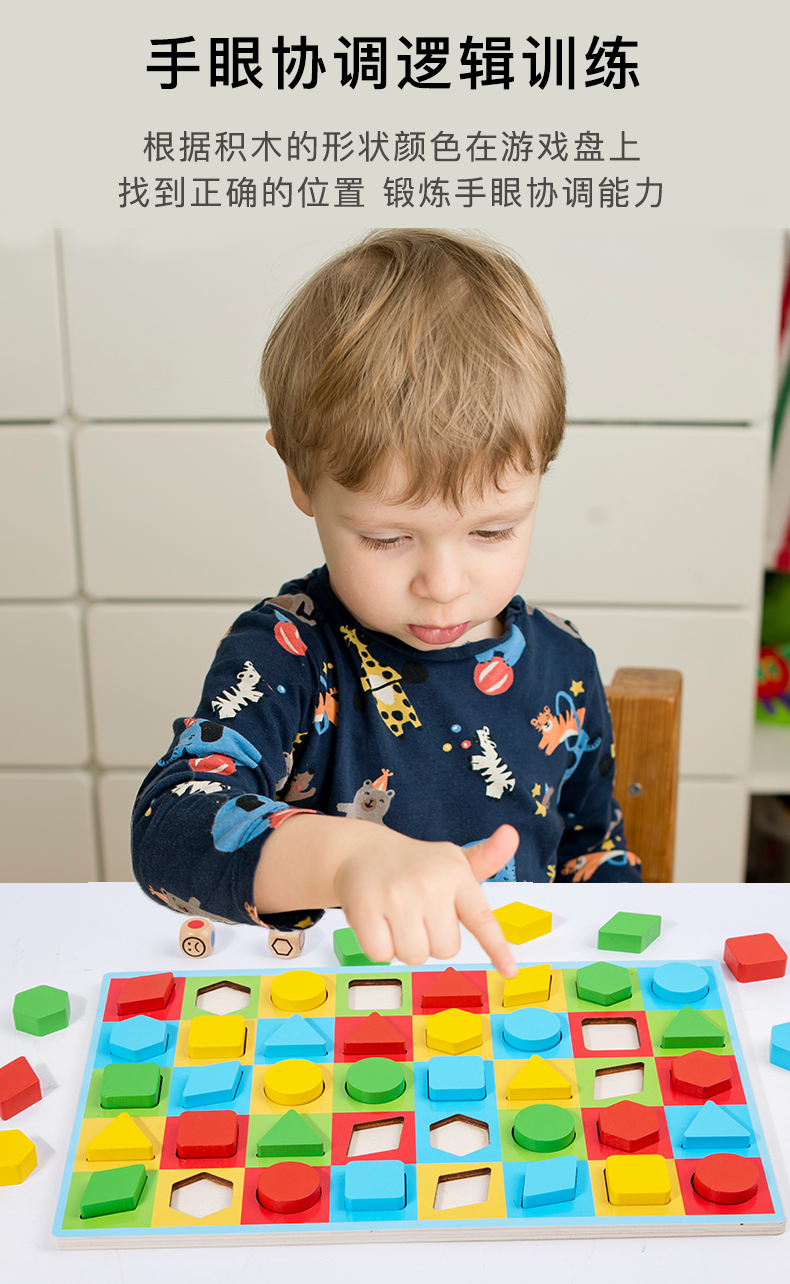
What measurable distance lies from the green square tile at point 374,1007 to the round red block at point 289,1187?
0.11 meters

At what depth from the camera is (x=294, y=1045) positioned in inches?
23.0

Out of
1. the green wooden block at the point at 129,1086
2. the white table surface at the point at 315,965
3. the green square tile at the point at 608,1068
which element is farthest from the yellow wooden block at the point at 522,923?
the green wooden block at the point at 129,1086

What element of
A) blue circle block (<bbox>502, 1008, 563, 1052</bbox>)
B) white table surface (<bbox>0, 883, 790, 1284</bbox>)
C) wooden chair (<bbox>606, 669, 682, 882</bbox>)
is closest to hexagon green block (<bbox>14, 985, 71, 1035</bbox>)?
white table surface (<bbox>0, 883, 790, 1284</bbox>)

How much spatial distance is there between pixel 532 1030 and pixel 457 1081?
55mm

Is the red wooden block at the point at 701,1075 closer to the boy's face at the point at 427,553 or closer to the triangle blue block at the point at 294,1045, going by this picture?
the triangle blue block at the point at 294,1045

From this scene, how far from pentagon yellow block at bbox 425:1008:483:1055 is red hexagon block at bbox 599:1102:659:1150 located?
75 mm

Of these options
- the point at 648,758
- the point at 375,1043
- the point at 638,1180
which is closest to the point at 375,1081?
the point at 375,1043

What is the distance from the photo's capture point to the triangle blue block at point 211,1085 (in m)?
0.56

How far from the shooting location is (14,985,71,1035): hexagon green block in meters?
0.61

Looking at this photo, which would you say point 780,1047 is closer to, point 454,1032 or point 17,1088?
point 454,1032

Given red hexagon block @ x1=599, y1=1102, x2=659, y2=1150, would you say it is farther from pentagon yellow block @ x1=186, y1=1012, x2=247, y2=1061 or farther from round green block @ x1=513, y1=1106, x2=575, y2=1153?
pentagon yellow block @ x1=186, y1=1012, x2=247, y2=1061

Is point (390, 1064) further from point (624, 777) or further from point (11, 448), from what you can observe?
point (11, 448)

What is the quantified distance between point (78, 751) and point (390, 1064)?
1.35m

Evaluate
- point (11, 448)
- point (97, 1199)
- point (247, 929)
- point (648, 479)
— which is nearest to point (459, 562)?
point (247, 929)
